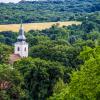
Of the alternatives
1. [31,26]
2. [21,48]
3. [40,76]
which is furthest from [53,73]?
[31,26]

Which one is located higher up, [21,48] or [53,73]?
[53,73]

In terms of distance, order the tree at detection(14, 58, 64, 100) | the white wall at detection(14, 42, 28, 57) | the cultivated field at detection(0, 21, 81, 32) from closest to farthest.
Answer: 1. the tree at detection(14, 58, 64, 100)
2. the white wall at detection(14, 42, 28, 57)
3. the cultivated field at detection(0, 21, 81, 32)

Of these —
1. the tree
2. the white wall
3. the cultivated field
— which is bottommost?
the cultivated field

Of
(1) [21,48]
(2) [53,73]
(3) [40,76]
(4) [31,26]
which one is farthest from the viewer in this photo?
(4) [31,26]

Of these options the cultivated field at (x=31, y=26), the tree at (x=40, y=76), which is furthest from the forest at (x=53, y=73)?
the cultivated field at (x=31, y=26)

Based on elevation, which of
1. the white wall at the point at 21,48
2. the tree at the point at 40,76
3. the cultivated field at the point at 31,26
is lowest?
the cultivated field at the point at 31,26

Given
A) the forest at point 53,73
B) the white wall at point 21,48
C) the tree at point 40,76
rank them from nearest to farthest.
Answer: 1. the forest at point 53,73
2. the tree at point 40,76
3. the white wall at point 21,48

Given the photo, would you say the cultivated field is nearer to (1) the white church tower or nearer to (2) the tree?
(1) the white church tower

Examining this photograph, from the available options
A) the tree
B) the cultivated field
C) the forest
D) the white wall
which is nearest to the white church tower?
the white wall

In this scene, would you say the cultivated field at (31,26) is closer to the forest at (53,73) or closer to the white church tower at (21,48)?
the forest at (53,73)

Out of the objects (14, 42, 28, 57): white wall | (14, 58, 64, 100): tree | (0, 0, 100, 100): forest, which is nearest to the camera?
(0, 0, 100, 100): forest

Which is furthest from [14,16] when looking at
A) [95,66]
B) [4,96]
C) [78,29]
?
[95,66]

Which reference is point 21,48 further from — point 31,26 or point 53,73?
point 31,26
